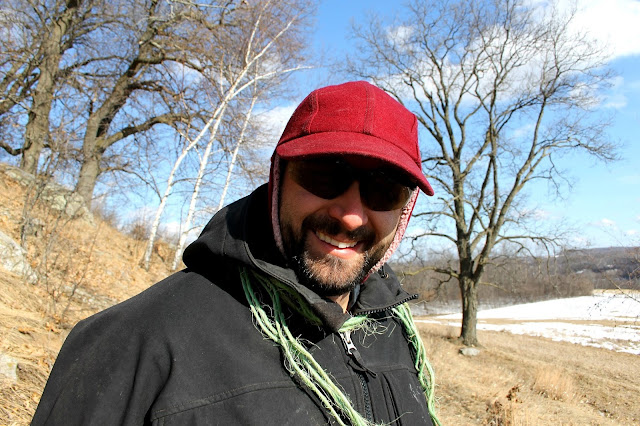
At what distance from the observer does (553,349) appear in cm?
1883

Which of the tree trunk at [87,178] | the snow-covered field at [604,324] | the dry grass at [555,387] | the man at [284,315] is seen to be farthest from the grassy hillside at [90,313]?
the man at [284,315]

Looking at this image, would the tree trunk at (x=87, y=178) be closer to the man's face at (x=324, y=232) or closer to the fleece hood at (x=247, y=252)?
the fleece hood at (x=247, y=252)

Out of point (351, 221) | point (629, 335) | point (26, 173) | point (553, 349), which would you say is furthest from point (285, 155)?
point (553, 349)

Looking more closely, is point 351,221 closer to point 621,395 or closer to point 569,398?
point 569,398

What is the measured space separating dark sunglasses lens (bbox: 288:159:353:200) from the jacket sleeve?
24.7 inches

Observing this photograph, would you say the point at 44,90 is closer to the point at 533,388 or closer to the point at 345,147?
the point at 345,147

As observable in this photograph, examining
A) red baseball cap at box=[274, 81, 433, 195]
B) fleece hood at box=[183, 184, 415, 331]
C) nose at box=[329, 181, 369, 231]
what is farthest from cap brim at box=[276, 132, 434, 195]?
fleece hood at box=[183, 184, 415, 331]

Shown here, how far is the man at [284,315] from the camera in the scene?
1034mm

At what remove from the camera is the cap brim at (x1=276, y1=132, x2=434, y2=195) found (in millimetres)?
1243

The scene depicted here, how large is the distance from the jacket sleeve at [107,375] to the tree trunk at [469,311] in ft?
56.2

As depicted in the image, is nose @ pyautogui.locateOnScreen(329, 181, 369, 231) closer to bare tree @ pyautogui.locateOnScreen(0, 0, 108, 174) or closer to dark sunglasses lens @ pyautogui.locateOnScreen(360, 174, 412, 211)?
dark sunglasses lens @ pyautogui.locateOnScreen(360, 174, 412, 211)

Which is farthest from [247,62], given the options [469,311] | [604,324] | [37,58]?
[604,324]

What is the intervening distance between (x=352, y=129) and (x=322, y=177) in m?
0.18

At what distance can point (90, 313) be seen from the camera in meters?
6.00
